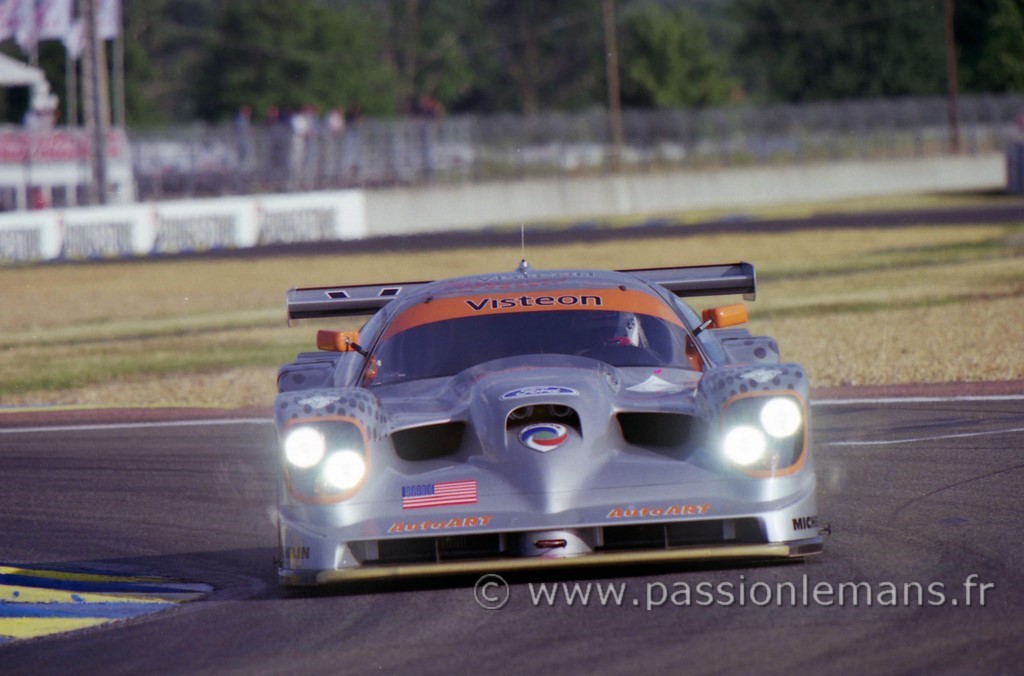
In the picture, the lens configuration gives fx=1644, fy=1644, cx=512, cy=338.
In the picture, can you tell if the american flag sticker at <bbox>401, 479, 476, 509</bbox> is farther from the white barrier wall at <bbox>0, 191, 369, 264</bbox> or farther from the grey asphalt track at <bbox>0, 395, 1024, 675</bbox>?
the white barrier wall at <bbox>0, 191, 369, 264</bbox>

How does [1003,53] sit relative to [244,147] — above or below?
above

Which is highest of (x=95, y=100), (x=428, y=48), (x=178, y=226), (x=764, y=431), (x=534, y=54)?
(x=428, y=48)

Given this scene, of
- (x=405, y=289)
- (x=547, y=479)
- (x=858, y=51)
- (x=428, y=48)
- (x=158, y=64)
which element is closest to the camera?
(x=547, y=479)

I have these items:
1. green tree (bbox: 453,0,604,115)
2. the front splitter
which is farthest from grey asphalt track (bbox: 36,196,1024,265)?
green tree (bbox: 453,0,604,115)

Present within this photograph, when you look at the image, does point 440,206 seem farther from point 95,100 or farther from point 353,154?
point 95,100

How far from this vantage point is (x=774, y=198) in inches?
2034

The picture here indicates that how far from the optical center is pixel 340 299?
334 inches

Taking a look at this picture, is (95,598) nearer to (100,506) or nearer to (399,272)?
(100,506)

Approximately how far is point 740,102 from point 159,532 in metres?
98.3

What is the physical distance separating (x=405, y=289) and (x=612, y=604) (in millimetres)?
2959

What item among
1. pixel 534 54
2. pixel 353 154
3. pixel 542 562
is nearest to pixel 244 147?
pixel 353 154

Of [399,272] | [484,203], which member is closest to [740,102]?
[484,203]

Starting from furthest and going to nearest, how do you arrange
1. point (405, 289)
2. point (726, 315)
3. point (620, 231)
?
point (620, 231) < point (405, 289) < point (726, 315)

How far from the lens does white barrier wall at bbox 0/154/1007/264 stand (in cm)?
3409
